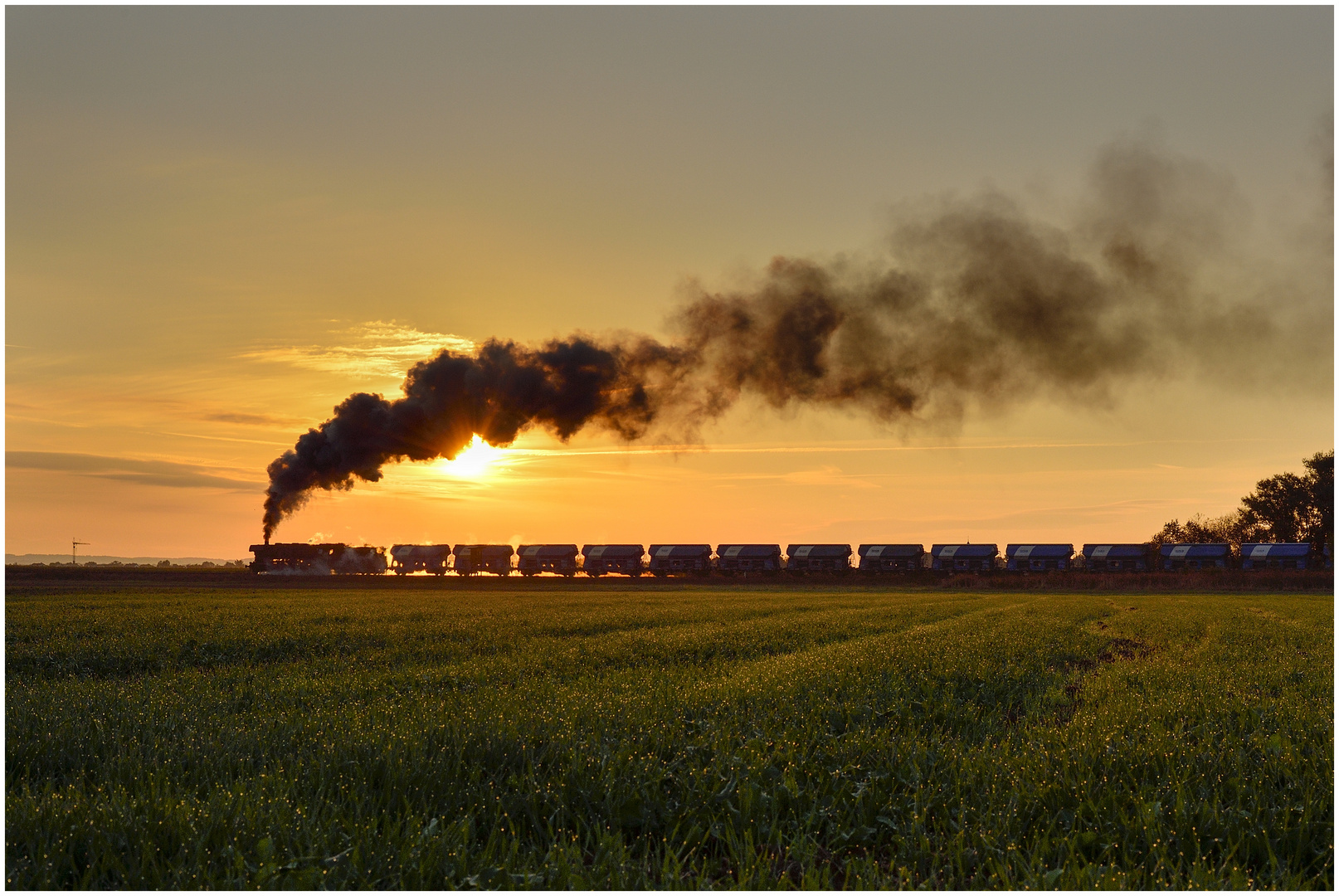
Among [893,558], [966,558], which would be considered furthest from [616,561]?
[966,558]

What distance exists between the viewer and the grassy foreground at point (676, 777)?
17.2ft

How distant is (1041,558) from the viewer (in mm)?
103312

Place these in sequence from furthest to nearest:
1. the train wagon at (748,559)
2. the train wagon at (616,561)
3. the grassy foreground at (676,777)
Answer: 1. the train wagon at (616,561)
2. the train wagon at (748,559)
3. the grassy foreground at (676,777)

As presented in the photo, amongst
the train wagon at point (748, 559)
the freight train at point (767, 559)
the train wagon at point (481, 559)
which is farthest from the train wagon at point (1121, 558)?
the train wagon at point (481, 559)

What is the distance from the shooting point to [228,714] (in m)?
9.87

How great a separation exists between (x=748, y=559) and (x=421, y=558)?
1760 inches

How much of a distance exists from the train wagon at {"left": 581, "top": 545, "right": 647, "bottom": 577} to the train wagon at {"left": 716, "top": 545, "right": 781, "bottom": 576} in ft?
35.5

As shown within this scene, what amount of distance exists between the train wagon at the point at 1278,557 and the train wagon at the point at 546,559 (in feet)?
271

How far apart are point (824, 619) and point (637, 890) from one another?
23.5 meters

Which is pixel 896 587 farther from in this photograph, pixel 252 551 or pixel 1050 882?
pixel 1050 882

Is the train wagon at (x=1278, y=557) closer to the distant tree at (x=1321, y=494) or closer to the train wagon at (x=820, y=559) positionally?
the distant tree at (x=1321, y=494)

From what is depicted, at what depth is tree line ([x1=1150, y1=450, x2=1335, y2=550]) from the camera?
108 metres

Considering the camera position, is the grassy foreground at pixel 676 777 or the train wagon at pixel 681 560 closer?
the grassy foreground at pixel 676 777

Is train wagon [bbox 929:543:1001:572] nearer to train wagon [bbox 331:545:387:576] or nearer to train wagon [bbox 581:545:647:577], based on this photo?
train wagon [bbox 581:545:647:577]
